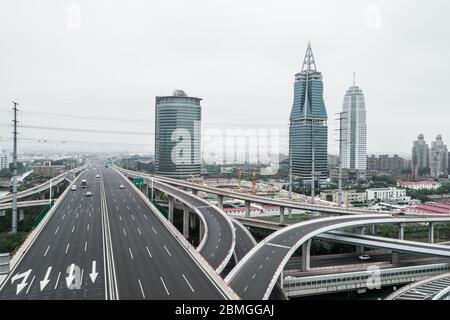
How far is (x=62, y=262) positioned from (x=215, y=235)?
9.57 meters

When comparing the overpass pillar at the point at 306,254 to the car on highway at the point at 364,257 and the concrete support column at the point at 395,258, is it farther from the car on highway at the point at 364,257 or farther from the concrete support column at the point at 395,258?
the concrete support column at the point at 395,258

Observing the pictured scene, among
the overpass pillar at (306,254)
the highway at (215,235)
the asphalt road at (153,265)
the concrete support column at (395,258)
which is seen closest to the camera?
the asphalt road at (153,265)

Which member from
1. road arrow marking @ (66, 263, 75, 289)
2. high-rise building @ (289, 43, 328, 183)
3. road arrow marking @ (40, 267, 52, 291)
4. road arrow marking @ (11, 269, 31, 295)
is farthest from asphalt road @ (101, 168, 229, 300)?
high-rise building @ (289, 43, 328, 183)

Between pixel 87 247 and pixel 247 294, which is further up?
pixel 87 247

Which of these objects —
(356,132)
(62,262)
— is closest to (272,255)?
(62,262)

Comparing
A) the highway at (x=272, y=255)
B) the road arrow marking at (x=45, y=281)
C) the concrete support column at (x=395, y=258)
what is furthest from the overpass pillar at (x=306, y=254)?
the road arrow marking at (x=45, y=281)

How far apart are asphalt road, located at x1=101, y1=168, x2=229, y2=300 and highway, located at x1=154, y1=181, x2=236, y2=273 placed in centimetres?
242

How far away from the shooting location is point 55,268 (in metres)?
10.2

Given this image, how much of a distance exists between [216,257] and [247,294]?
354 cm

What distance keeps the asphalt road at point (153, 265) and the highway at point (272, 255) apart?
3.04m

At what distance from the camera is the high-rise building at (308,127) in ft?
174

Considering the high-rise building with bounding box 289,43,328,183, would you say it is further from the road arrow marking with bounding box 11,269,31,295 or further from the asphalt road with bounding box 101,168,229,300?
the road arrow marking with bounding box 11,269,31,295
